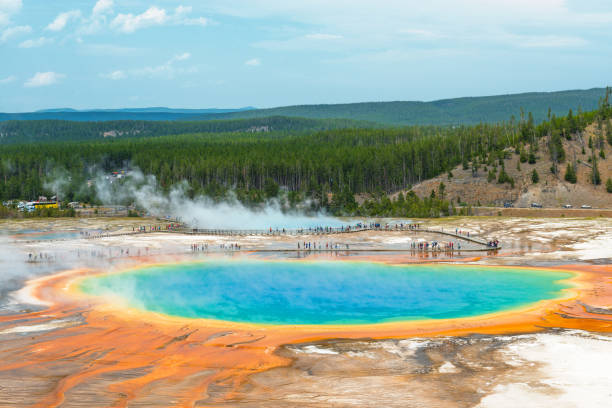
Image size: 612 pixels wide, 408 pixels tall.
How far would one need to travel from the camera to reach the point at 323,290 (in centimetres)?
3994

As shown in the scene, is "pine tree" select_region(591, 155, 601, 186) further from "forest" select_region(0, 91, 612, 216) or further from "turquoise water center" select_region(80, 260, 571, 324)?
"turquoise water center" select_region(80, 260, 571, 324)

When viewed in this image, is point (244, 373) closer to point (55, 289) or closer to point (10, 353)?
point (10, 353)

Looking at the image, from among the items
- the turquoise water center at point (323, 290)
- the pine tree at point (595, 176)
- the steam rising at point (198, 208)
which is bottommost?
the turquoise water center at point (323, 290)

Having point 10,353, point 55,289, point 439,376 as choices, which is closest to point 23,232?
point 55,289

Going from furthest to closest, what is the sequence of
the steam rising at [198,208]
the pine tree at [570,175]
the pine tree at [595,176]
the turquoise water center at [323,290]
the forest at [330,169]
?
1. the forest at [330,169]
2. the pine tree at [570,175]
3. the pine tree at [595,176]
4. the steam rising at [198,208]
5. the turquoise water center at [323,290]

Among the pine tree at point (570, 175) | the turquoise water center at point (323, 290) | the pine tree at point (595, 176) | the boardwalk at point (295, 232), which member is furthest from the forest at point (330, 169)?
the turquoise water center at point (323, 290)

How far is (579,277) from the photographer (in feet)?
137

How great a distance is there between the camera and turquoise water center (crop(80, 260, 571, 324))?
33781mm

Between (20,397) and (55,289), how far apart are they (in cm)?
1802

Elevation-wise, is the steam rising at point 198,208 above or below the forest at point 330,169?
below

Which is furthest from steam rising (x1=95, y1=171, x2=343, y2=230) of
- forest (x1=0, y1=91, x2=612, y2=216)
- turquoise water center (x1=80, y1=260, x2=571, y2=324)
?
turquoise water center (x1=80, y1=260, x2=571, y2=324)

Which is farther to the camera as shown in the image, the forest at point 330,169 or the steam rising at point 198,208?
the forest at point 330,169

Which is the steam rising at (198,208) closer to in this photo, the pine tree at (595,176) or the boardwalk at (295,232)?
the boardwalk at (295,232)

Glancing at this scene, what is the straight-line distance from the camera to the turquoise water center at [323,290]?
33781 millimetres
